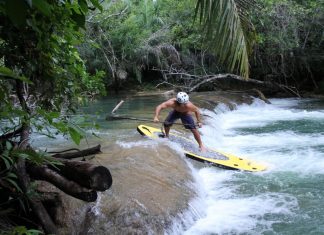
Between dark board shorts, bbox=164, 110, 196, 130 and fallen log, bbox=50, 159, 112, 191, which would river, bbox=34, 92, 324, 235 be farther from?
fallen log, bbox=50, 159, 112, 191

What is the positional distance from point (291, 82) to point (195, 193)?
17.1 metres

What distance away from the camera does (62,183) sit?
3.77 m

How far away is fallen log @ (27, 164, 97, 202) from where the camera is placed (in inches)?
145

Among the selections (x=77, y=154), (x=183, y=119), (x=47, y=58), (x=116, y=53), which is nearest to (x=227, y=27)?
(x=47, y=58)

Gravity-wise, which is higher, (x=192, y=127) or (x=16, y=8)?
(x=16, y=8)

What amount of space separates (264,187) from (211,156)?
1580 millimetres

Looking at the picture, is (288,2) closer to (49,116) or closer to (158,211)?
(158,211)

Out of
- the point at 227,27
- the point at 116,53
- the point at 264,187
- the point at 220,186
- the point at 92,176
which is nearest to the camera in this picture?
the point at 92,176

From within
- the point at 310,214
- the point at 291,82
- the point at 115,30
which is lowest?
the point at 291,82

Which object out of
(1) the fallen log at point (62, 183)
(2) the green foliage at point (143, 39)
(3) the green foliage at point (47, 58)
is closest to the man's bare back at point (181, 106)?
(3) the green foliage at point (47, 58)

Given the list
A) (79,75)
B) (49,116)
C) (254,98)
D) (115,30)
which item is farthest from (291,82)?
(49,116)

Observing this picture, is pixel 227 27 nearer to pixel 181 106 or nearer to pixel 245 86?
pixel 181 106

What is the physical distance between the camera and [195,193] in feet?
20.0

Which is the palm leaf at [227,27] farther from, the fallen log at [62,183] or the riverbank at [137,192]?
the riverbank at [137,192]
